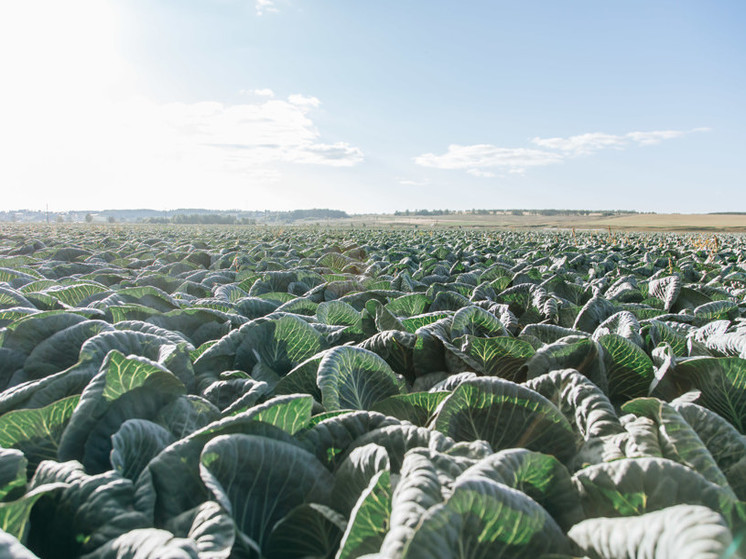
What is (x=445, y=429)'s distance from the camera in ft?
5.19

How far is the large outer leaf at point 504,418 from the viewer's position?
1520mm

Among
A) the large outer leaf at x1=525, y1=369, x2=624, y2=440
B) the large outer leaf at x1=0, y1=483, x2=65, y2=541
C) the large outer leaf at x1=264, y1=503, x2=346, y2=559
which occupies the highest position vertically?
the large outer leaf at x1=525, y1=369, x2=624, y2=440

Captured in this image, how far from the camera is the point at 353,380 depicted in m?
1.95

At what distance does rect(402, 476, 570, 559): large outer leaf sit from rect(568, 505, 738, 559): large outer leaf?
7 centimetres

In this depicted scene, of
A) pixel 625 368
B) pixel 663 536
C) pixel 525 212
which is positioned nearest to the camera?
pixel 663 536

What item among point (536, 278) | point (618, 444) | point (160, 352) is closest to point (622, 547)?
point (618, 444)

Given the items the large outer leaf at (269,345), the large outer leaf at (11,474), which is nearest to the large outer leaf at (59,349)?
the large outer leaf at (269,345)

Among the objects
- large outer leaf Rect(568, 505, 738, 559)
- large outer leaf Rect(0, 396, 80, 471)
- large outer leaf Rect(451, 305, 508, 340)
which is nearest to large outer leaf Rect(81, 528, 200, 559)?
large outer leaf Rect(0, 396, 80, 471)

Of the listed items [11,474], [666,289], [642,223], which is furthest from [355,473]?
[642,223]

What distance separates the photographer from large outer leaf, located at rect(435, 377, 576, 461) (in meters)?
1.52

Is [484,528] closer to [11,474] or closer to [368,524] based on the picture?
[368,524]

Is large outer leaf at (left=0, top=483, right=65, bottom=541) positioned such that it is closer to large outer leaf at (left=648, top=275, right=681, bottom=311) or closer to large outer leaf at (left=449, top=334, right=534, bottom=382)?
large outer leaf at (left=449, top=334, right=534, bottom=382)

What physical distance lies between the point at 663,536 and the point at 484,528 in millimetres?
316

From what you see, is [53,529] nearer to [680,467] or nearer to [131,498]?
[131,498]
